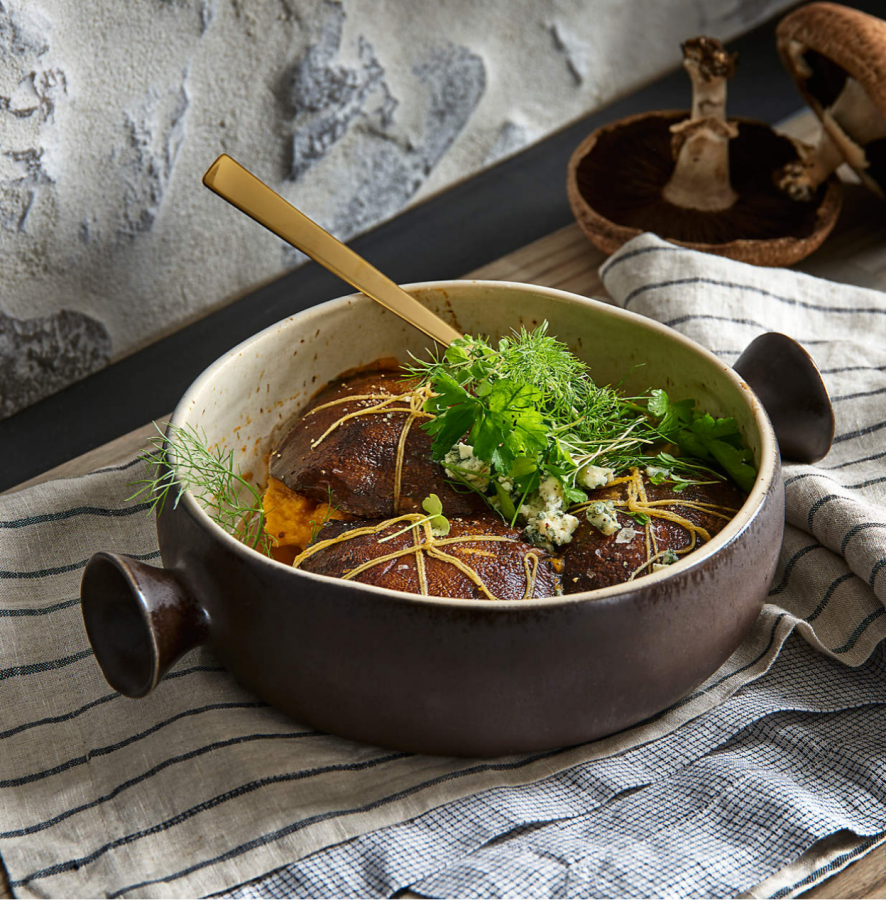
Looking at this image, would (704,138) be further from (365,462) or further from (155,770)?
(155,770)

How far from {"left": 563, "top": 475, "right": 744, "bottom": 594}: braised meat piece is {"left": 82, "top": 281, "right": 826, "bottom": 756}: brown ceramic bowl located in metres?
0.05

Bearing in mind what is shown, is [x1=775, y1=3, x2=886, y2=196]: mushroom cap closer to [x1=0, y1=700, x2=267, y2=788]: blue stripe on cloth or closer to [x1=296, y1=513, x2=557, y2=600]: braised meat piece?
[x1=296, y1=513, x2=557, y2=600]: braised meat piece

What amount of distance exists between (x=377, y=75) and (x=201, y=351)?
1.54ft

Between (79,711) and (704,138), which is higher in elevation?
(704,138)

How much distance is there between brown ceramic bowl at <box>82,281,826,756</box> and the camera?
2.33 ft

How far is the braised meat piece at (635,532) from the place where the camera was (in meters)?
0.82

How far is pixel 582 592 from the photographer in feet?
2.54

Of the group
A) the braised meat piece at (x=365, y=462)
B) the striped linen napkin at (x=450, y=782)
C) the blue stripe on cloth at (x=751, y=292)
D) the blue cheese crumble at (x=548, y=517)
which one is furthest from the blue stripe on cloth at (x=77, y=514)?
the blue stripe on cloth at (x=751, y=292)

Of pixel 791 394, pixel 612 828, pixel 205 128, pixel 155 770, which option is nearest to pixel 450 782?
pixel 612 828

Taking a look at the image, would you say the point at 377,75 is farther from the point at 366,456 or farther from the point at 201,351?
the point at 366,456

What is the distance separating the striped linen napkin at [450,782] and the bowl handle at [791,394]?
0.16ft

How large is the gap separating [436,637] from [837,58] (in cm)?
99

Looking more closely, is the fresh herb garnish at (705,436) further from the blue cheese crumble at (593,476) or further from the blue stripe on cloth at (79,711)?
the blue stripe on cloth at (79,711)

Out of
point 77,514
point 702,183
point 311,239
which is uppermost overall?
point 311,239
